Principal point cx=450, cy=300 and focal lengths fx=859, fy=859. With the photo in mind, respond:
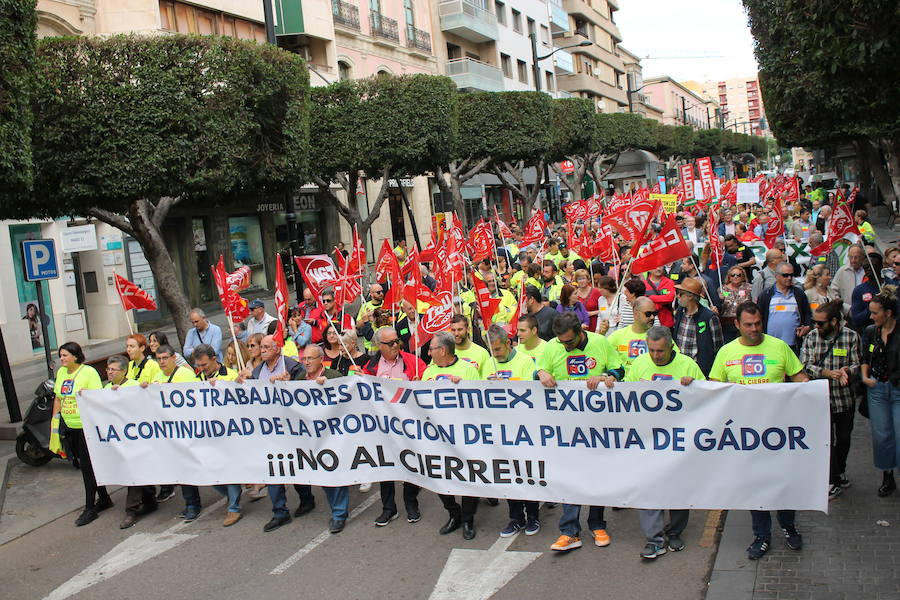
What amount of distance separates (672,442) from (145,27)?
19.7 meters

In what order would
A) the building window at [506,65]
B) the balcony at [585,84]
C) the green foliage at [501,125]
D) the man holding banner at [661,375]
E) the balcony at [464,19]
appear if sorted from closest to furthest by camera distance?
the man holding banner at [661,375]
the green foliage at [501,125]
the balcony at [464,19]
the building window at [506,65]
the balcony at [585,84]

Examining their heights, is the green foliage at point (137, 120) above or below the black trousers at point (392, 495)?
above


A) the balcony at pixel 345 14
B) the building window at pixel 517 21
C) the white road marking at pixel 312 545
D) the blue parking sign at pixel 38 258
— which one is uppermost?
the building window at pixel 517 21

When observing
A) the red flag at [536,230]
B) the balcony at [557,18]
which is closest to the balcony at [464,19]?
the balcony at [557,18]

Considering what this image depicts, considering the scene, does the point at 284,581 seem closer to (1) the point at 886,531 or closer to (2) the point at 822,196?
(1) the point at 886,531

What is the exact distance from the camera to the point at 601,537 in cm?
622

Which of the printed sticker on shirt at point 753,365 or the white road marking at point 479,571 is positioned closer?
the white road marking at point 479,571

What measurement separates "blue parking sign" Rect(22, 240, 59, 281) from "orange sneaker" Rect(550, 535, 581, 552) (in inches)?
341

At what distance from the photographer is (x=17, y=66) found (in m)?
9.63

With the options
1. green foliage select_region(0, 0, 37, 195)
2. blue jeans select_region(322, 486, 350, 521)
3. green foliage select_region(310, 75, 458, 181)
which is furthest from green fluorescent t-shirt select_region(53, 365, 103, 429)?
green foliage select_region(310, 75, 458, 181)

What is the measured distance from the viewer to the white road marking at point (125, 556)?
6469mm

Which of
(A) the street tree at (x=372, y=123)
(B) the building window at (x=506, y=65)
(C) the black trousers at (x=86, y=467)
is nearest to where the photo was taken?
(C) the black trousers at (x=86, y=467)

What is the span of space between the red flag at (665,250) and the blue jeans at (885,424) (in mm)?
2714

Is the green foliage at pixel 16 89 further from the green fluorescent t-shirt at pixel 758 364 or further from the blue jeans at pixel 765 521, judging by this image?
the blue jeans at pixel 765 521
